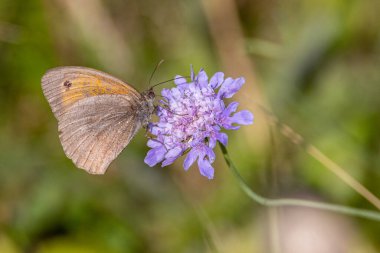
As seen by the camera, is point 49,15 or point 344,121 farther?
point 49,15

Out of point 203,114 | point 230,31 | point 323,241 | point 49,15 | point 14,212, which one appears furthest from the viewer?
point 49,15

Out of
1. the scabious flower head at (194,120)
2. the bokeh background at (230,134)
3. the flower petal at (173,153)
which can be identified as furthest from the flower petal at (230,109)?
the bokeh background at (230,134)

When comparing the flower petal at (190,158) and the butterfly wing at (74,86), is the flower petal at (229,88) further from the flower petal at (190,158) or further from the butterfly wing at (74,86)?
the butterfly wing at (74,86)

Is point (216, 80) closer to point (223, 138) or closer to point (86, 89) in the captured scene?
point (223, 138)

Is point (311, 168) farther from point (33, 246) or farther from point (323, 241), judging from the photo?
point (33, 246)

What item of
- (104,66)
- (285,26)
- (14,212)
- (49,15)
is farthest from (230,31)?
(14,212)

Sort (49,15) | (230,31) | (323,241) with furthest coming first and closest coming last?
(49,15)
(230,31)
(323,241)
